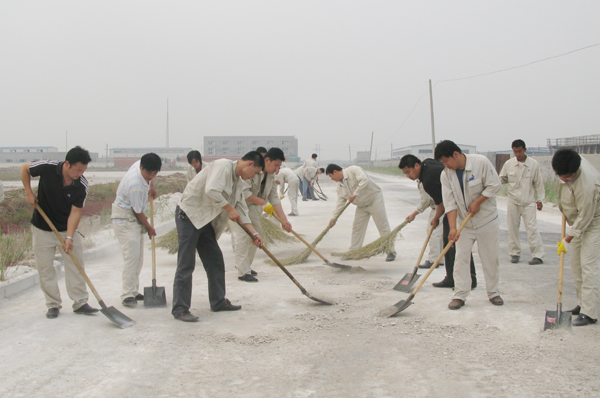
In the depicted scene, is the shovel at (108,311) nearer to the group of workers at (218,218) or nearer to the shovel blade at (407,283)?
the group of workers at (218,218)

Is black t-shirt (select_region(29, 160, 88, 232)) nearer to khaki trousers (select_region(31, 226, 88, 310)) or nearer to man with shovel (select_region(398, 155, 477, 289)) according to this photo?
khaki trousers (select_region(31, 226, 88, 310))

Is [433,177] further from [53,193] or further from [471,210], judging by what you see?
[53,193]

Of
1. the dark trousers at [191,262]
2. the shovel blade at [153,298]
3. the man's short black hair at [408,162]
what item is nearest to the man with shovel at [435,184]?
the man's short black hair at [408,162]

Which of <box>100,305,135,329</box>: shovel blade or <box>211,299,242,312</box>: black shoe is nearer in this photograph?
<box>100,305,135,329</box>: shovel blade

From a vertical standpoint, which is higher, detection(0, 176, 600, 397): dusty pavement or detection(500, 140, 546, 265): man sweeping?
detection(500, 140, 546, 265): man sweeping

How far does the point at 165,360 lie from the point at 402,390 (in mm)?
1642

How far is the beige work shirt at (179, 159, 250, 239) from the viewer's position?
14.9ft

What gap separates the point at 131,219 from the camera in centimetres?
523

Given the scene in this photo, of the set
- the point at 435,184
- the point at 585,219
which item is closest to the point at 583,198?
the point at 585,219

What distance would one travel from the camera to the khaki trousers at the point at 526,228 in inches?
284

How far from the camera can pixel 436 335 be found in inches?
166

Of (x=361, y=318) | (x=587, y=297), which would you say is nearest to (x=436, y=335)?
(x=361, y=318)

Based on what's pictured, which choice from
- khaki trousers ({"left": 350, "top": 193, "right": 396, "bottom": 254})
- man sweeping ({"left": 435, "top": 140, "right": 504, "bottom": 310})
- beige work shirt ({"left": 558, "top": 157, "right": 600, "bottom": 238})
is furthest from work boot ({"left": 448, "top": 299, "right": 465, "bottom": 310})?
khaki trousers ({"left": 350, "top": 193, "right": 396, "bottom": 254})

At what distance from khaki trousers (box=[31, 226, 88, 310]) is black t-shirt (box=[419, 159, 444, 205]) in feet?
12.2
